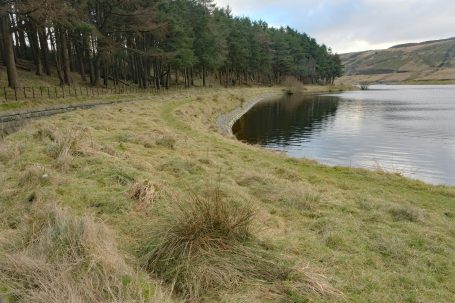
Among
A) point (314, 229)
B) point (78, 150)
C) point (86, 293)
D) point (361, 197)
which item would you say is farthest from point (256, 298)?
point (78, 150)

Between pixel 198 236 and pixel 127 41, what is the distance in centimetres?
4967

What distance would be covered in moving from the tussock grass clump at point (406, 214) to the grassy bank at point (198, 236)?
3cm

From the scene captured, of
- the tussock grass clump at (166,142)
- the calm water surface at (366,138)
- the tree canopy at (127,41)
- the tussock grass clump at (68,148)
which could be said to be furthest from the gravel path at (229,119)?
the tussock grass clump at (68,148)

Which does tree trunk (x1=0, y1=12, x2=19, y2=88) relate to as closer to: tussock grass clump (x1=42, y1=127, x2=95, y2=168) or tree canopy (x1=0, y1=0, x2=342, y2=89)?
tree canopy (x1=0, y1=0, x2=342, y2=89)

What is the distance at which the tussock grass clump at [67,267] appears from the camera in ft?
11.4

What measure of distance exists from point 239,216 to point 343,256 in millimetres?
1756

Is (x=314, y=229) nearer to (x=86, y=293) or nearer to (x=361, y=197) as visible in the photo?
(x=361, y=197)

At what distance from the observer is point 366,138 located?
2583cm

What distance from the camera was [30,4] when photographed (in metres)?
23.3

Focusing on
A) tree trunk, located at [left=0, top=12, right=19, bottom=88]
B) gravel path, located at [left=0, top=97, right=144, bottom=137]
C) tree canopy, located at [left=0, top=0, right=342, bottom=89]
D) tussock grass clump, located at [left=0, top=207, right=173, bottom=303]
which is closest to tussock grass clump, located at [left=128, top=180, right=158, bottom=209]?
tussock grass clump, located at [left=0, top=207, right=173, bottom=303]

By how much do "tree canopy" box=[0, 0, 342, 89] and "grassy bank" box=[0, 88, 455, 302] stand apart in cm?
2067

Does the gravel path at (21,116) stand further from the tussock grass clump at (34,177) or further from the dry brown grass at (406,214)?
the dry brown grass at (406,214)

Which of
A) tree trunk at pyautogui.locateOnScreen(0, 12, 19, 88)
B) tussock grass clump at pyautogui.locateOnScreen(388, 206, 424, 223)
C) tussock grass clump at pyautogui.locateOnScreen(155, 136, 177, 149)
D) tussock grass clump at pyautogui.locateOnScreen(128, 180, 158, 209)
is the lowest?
tussock grass clump at pyautogui.locateOnScreen(388, 206, 424, 223)

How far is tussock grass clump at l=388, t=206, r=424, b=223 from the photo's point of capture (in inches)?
301
